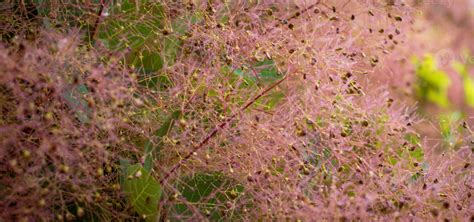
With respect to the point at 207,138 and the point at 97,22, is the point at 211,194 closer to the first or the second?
the point at 207,138

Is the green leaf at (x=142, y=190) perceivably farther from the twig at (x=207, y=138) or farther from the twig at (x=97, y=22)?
the twig at (x=97, y=22)

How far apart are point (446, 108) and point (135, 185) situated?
62.7 inches

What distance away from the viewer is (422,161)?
3.37 ft

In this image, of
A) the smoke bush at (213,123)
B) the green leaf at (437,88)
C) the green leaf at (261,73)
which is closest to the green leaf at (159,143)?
the smoke bush at (213,123)

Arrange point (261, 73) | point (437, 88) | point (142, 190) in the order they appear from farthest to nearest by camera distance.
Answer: point (437, 88) → point (261, 73) → point (142, 190)

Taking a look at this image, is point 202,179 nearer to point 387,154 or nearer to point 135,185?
point 135,185

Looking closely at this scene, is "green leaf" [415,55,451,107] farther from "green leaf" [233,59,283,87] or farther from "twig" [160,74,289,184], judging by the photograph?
"twig" [160,74,289,184]

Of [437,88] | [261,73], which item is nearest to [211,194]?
[261,73]

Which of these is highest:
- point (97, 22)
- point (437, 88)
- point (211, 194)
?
point (97, 22)

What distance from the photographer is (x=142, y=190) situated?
0.79 metres

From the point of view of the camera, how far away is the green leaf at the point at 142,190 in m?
0.79

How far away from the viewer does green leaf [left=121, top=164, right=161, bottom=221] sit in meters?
0.79

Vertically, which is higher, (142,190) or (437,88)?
(142,190)

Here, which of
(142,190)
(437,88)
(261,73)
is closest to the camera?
(142,190)
